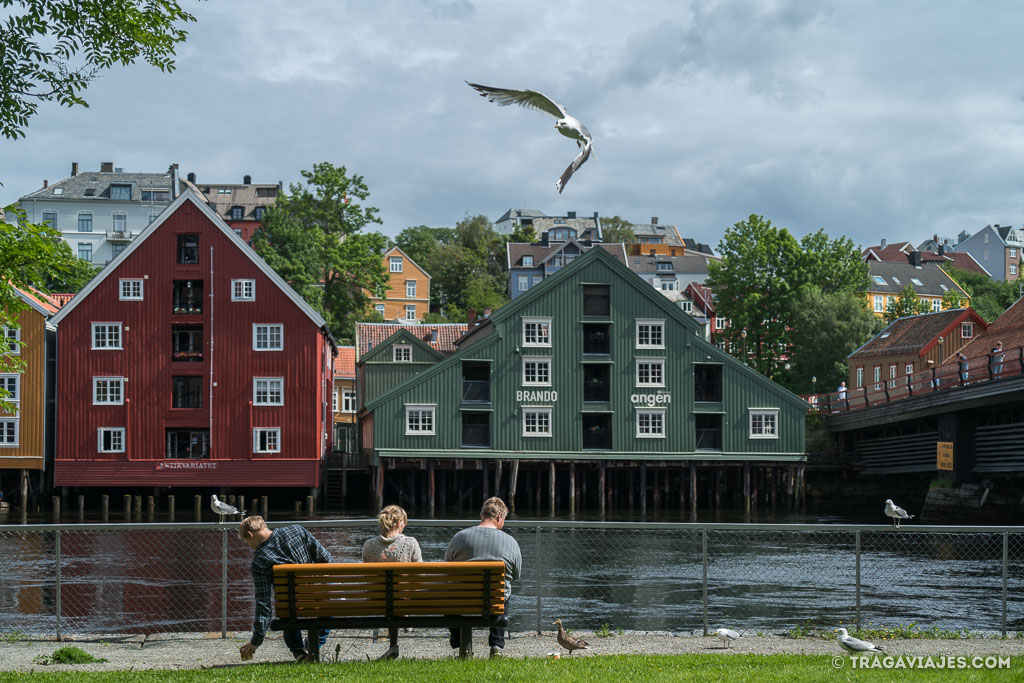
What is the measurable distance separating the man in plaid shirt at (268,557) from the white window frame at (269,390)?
1885 inches

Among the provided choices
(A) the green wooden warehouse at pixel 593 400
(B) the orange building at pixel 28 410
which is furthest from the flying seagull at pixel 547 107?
(B) the orange building at pixel 28 410

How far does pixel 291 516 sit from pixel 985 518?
29.8 metres

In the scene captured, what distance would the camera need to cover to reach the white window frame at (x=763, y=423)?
201ft

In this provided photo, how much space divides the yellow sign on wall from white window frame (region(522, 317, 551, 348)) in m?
19.8

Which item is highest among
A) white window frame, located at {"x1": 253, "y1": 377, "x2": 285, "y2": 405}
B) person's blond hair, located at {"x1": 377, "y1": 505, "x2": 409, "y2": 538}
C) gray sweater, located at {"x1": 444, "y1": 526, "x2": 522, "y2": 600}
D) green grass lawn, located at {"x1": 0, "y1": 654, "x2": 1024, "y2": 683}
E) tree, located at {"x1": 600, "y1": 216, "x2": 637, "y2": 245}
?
tree, located at {"x1": 600, "y1": 216, "x2": 637, "y2": 245}

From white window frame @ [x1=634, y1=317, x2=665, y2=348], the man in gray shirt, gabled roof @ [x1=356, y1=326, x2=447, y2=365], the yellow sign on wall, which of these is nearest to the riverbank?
the man in gray shirt

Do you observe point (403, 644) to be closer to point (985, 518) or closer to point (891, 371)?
point (985, 518)

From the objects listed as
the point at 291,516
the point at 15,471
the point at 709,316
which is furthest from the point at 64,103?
the point at 709,316

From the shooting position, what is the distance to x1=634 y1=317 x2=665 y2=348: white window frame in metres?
61.1

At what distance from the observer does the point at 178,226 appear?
192 ft

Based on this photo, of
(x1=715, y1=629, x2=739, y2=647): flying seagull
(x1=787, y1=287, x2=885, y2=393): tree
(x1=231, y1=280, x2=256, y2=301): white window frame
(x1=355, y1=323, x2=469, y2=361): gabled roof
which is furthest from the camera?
(x1=787, y1=287, x2=885, y2=393): tree

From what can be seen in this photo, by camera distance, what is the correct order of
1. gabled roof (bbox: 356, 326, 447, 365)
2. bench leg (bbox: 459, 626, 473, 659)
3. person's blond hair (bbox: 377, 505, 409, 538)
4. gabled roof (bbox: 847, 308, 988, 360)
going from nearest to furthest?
1. bench leg (bbox: 459, 626, 473, 659)
2. person's blond hair (bbox: 377, 505, 409, 538)
3. gabled roof (bbox: 356, 326, 447, 365)
4. gabled roof (bbox: 847, 308, 988, 360)

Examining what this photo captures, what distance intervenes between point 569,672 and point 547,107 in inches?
232

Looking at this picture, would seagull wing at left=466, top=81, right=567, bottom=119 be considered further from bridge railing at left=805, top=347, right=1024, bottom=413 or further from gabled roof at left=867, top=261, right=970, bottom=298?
gabled roof at left=867, top=261, right=970, bottom=298
